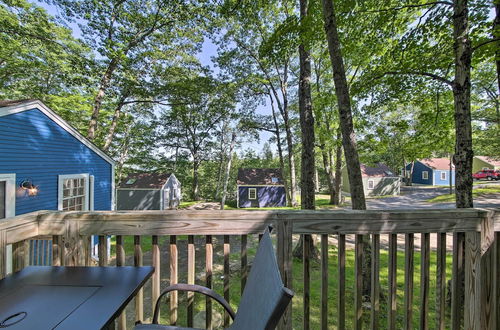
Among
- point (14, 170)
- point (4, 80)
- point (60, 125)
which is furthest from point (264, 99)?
point (4, 80)

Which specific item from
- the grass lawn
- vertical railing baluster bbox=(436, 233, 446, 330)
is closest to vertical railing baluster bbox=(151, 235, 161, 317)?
vertical railing baluster bbox=(436, 233, 446, 330)

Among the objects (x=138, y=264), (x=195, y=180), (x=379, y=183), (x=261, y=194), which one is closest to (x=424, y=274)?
(x=138, y=264)

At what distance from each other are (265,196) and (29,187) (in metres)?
16.0

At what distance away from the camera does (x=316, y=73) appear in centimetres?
1311

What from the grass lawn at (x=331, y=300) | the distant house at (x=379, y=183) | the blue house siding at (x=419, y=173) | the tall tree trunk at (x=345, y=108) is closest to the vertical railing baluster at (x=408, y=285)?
the grass lawn at (x=331, y=300)

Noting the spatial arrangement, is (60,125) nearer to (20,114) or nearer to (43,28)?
(20,114)

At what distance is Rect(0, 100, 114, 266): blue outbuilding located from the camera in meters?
4.79

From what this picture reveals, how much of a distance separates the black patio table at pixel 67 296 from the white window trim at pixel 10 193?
5.33 meters

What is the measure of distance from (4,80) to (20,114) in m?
10.1

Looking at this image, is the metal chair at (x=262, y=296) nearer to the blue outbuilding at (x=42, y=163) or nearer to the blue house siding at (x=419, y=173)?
the blue outbuilding at (x=42, y=163)

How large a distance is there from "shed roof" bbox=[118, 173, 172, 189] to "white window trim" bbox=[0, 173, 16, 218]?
40.5 ft

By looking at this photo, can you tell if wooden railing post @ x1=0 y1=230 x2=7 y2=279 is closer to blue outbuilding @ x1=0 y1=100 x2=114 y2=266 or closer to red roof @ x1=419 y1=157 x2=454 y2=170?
blue outbuilding @ x1=0 y1=100 x2=114 y2=266

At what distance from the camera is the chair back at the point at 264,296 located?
1.95 ft

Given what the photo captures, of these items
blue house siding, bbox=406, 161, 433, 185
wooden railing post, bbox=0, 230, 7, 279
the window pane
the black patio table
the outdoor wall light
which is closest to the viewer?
the black patio table
